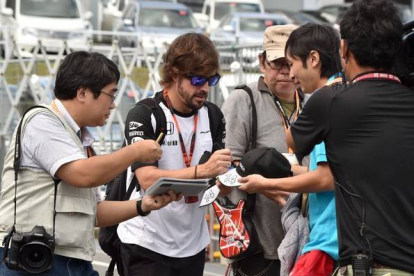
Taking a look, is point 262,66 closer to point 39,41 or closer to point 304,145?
point 304,145

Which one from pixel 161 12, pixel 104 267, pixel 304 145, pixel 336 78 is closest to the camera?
pixel 304 145

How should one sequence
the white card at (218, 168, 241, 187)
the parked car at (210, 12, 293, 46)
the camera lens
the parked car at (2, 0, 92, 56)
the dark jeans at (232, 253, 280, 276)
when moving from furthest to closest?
the parked car at (210, 12, 293, 46) → the parked car at (2, 0, 92, 56) → the dark jeans at (232, 253, 280, 276) → the white card at (218, 168, 241, 187) → the camera lens

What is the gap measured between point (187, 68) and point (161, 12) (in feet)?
74.4

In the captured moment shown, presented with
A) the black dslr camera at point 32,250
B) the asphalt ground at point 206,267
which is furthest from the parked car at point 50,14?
the black dslr camera at point 32,250

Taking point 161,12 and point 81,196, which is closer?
point 81,196

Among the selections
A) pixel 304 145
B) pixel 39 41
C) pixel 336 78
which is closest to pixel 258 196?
pixel 336 78

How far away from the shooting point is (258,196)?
5.46 meters

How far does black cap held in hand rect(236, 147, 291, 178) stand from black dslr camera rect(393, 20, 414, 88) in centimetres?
94

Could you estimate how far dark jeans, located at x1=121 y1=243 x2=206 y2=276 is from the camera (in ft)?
16.8

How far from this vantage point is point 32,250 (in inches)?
168

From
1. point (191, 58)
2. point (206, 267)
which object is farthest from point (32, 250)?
point (206, 267)

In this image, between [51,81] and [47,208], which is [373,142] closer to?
[47,208]

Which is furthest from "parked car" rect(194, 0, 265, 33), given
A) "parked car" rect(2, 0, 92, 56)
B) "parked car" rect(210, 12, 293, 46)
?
"parked car" rect(2, 0, 92, 56)

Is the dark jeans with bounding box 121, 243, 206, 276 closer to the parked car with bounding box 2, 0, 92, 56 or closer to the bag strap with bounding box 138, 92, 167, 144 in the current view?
the bag strap with bounding box 138, 92, 167, 144
